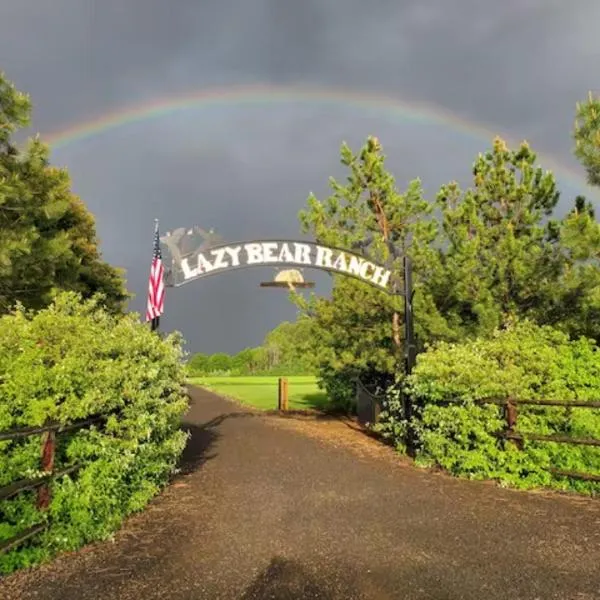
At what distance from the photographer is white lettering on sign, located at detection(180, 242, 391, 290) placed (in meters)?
13.4

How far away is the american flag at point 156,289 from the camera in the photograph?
12.2 m

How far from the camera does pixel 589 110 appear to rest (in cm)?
1052

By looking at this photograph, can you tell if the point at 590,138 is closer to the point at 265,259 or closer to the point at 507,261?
the point at 507,261

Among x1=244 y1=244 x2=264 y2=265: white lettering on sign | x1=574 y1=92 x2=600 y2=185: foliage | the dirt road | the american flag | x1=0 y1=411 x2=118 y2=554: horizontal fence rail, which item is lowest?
the dirt road

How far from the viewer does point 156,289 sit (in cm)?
1252

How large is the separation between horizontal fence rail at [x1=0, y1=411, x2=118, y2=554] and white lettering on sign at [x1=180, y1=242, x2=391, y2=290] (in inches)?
303

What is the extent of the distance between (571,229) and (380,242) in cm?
693

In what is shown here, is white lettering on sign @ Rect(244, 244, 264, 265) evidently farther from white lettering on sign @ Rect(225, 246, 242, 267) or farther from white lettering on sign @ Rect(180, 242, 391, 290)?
white lettering on sign @ Rect(225, 246, 242, 267)

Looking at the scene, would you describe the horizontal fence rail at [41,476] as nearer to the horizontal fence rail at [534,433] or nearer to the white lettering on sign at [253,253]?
the horizontal fence rail at [534,433]

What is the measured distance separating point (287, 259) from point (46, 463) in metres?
8.83

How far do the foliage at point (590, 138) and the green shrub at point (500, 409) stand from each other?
3.12m

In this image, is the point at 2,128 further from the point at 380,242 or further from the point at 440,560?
the point at 440,560

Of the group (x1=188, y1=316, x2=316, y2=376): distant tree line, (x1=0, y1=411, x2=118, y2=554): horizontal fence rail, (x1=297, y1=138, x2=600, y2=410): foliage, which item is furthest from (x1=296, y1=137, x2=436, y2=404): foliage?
(x1=188, y1=316, x2=316, y2=376): distant tree line

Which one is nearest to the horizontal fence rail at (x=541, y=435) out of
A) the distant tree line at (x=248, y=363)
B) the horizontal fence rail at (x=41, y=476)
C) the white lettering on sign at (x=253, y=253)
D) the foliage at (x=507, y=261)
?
the foliage at (x=507, y=261)
